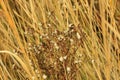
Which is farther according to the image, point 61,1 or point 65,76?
point 61,1

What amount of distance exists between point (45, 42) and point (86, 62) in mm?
366

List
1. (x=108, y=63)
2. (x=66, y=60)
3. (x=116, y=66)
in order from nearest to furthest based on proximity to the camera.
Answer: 1. (x=66, y=60)
2. (x=108, y=63)
3. (x=116, y=66)

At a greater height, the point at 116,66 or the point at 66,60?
the point at 66,60

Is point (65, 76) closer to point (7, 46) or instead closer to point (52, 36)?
point (52, 36)

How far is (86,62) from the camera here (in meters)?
1.39

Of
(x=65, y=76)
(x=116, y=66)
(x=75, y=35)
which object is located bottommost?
(x=116, y=66)

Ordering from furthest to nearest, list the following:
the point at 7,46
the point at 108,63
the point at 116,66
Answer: the point at 7,46 → the point at 116,66 → the point at 108,63

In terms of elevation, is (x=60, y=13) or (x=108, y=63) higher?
(x=60, y=13)

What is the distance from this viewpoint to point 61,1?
55.1 inches

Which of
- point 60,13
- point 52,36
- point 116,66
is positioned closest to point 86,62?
point 116,66

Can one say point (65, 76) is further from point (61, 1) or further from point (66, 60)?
point (61, 1)

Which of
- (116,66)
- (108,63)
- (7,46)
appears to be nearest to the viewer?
(108,63)

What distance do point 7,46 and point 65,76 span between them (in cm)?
51

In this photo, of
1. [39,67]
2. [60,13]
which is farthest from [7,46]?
[39,67]
